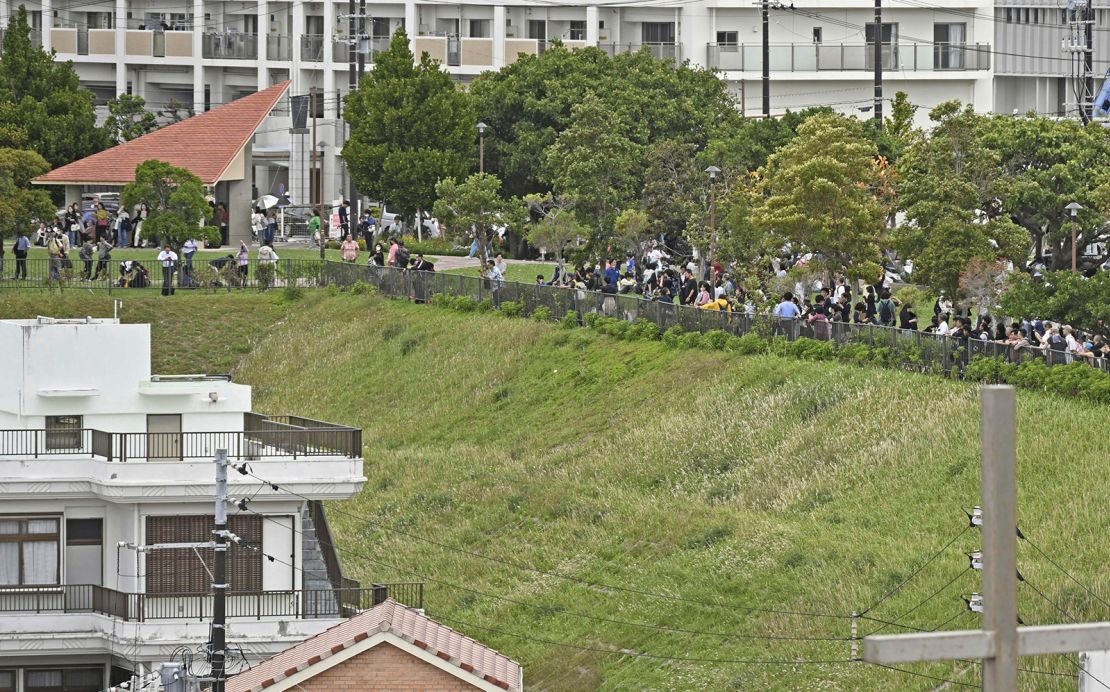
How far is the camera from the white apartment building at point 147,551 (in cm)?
3123

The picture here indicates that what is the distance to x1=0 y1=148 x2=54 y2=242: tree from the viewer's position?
6106 cm

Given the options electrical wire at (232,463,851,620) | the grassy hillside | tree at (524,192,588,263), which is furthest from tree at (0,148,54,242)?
electrical wire at (232,463,851,620)

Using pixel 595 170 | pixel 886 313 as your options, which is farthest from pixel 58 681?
pixel 595 170

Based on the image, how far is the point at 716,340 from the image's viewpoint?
4534 centimetres

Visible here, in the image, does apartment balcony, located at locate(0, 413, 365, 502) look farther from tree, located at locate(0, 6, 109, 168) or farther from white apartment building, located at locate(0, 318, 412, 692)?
tree, located at locate(0, 6, 109, 168)

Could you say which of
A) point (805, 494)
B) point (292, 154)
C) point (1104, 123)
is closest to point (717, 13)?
point (292, 154)

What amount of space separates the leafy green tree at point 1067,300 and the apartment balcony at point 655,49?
4712 cm

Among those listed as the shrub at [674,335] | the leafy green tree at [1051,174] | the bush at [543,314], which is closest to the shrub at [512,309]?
the bush at [543,314]

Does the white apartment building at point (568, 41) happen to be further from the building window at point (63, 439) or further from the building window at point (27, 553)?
the building window at point (27, 553)

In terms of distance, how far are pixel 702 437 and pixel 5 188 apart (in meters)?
29.1

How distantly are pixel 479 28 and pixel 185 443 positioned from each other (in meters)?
56.9

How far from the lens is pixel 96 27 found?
284ft

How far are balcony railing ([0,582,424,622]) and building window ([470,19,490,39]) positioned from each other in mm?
58330

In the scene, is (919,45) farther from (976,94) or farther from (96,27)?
(96,27)
